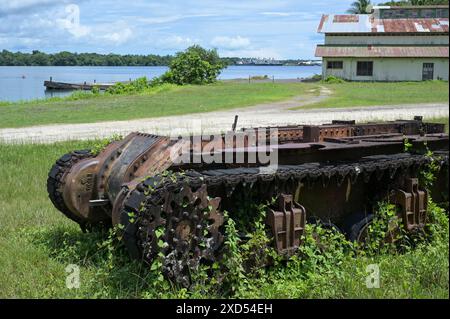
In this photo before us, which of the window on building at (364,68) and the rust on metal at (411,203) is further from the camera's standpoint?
the window on building at (364,68)

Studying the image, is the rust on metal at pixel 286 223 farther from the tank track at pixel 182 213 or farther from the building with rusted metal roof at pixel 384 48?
the building with rusted metal roof at pixel 384 48

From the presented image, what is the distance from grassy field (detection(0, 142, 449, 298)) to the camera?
5.43 metres

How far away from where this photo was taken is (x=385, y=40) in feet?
193

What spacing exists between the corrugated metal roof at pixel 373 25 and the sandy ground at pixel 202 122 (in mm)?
30906

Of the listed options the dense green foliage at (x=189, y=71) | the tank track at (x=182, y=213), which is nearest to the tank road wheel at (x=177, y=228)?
the tank track at (x=182, y=213)

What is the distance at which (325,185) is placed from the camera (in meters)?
6.68

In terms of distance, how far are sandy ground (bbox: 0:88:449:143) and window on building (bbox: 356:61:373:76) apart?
29.1 m

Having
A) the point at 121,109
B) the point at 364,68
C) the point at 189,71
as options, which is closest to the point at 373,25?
the point at 364,68

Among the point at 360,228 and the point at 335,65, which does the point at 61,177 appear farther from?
the point at 335,65

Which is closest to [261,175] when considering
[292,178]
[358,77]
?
[292,178]

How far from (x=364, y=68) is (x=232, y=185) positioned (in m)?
54.3

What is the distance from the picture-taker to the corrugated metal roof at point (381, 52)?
184ft

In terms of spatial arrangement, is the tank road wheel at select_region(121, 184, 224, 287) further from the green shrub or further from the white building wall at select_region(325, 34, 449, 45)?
the white building wall at select_region(325, 34, 449, 45)
